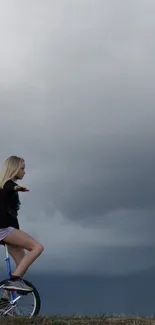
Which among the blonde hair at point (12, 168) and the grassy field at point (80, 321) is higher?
the blonde hair at point (12, 168)

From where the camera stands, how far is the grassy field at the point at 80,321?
13016mm

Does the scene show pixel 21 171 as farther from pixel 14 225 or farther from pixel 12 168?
pixel 14 225

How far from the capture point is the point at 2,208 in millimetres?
13664

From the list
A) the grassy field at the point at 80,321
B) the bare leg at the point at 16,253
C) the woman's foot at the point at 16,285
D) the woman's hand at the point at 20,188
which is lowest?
the grassy field at the point at 80,321

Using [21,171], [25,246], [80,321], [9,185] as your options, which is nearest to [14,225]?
[25,246]

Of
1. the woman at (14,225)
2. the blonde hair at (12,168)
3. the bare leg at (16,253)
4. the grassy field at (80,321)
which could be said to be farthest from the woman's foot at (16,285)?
the blonde hair at (12,168)

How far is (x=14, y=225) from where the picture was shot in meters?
13.9

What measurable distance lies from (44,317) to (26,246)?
136 cm

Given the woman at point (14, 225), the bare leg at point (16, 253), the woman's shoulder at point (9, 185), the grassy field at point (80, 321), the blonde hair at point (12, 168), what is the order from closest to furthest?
the grassy field at point (80, 321) < the woman's shoulder at point (9, 185) < the woman at point (14, 225) < the blonde hair at point (12, 168) < the bare leg at point (16, 253)

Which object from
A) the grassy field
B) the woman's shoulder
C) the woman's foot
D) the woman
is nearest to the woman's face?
the woman

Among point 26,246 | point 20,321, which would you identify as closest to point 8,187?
point 26,246

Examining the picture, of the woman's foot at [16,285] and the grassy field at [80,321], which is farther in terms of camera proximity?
the woman's foot at [16,285]

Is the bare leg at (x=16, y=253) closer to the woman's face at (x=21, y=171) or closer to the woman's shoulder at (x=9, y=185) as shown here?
the woman's shoulder at (x=9, y=185)

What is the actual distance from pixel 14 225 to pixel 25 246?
456mm
